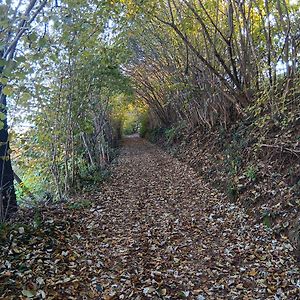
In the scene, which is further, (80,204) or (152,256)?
(80,204)

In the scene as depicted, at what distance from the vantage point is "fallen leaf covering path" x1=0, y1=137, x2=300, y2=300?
10.6 ft

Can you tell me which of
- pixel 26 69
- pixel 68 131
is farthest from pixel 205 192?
pixel 26 69

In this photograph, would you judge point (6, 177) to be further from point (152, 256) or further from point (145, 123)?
point (145, 123)

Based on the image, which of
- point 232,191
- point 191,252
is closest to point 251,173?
point 232,191

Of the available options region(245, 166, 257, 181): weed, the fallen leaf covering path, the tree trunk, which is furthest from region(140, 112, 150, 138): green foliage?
the tree trunk

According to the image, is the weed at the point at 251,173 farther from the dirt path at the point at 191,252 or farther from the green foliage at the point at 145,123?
the green foliage at the point at 145,123

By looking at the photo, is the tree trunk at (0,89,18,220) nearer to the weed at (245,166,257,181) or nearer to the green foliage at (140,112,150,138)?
the weed at (245,166,257,181)

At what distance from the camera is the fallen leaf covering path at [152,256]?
3.24 m

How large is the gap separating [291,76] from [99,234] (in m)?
4.60

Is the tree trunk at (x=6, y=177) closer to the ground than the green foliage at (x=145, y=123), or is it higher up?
closer to the ground

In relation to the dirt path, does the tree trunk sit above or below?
above

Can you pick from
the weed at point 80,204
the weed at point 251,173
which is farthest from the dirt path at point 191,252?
the weed at point 251,173

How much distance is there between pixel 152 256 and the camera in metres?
4.07

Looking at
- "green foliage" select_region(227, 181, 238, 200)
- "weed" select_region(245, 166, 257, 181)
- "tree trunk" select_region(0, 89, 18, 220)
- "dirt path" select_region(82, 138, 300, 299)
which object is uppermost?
"tree trunk" select_region(0, 89, 18, 220)
